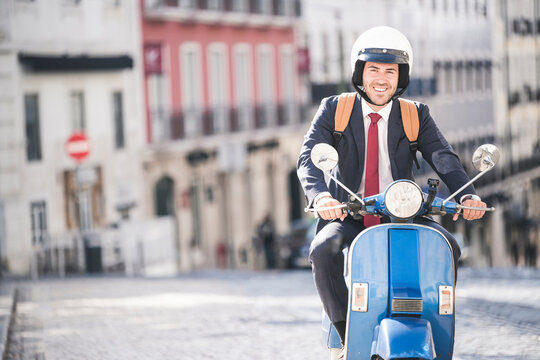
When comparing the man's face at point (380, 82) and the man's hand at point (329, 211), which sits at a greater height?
the man's face at point (380, 82)

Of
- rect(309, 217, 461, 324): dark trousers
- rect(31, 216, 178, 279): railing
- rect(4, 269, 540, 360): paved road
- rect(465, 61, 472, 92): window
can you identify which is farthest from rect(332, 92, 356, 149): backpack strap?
rect(465, 61, 472, 92): window

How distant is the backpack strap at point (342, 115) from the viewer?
7000 mm

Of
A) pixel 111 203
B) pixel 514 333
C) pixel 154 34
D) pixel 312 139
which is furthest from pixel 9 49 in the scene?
pixel 312 139

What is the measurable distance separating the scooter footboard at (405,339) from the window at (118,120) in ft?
107

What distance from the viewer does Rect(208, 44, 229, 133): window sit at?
44469 millimetres

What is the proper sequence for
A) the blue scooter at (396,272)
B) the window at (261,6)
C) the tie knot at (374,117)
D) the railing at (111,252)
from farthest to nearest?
the window at (261,6) → the railing at (111,252) → the tie knot at (374,117) → the blue scooter at (396,272)

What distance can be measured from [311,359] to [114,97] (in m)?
30.6

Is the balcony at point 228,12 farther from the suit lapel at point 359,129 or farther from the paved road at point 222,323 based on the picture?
the suit lapel at point 359,129

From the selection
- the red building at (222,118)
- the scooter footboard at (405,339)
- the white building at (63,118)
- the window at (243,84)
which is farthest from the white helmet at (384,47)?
the window at (243,84)

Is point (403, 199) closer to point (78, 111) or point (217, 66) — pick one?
point (78, 111)

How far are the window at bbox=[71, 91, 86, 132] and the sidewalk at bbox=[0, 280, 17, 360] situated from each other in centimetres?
1960

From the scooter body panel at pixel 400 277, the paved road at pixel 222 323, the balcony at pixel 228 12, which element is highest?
the balcony at pixel 228 12

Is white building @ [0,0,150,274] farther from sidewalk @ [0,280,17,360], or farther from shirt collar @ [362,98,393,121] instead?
shirt collar @ [362,98,393,121]

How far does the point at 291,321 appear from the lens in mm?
11234
